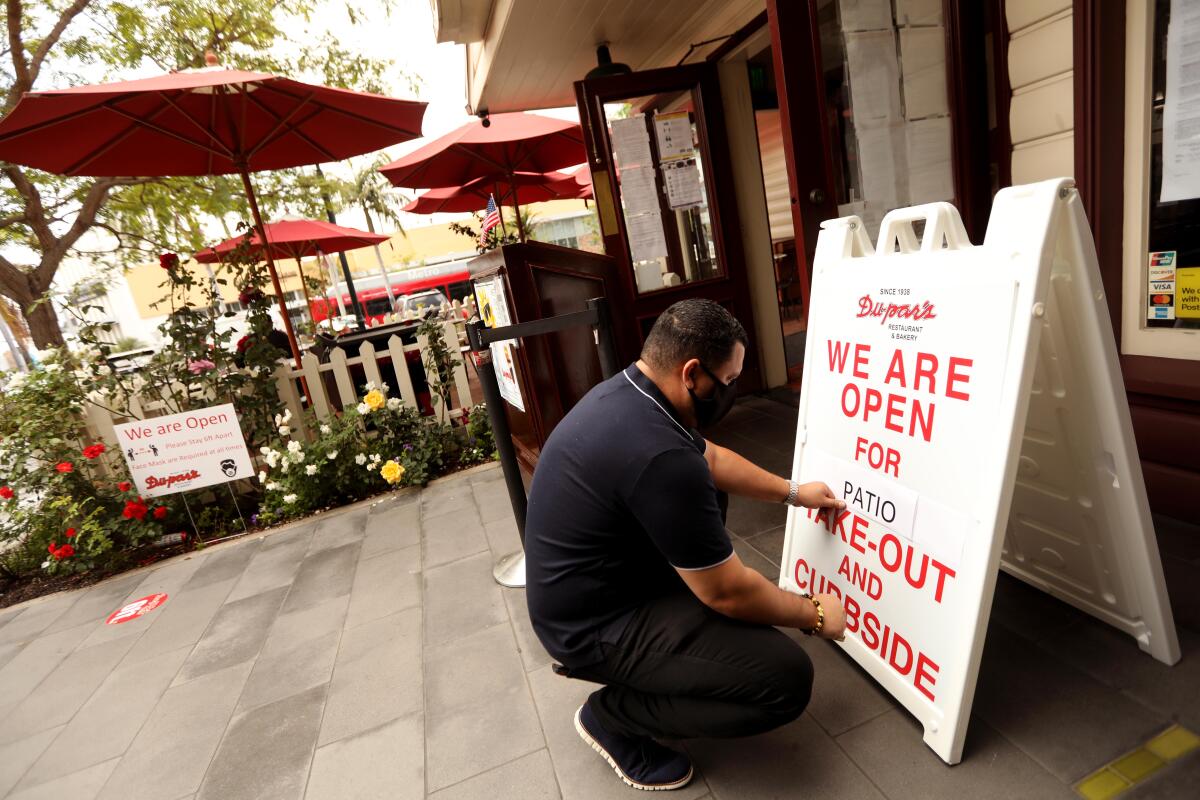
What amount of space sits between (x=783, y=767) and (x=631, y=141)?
4089mm

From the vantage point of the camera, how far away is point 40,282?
7.21 metres

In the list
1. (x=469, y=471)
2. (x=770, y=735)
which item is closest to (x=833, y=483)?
(x=770, y=735)

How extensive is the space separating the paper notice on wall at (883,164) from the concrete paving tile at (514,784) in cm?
280

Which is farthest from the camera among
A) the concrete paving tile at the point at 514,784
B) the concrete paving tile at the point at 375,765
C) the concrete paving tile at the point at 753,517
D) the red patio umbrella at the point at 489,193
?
the red patio umbrella at the point at 489,193

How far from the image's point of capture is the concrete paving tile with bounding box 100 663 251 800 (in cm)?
205

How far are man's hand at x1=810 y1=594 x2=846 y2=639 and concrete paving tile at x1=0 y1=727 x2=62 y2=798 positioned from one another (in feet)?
9.66

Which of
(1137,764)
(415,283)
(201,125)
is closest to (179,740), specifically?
(1137,764)

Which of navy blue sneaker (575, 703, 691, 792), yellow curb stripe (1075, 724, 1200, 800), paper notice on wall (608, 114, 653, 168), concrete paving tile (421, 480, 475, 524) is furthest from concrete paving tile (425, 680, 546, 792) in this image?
paper notice on wall (608, 114, 653, 168)

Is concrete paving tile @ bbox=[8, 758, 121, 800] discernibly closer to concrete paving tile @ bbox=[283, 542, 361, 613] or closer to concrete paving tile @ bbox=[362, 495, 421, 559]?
concrete paving tile @ bbox=[283, 542, 361, 613]

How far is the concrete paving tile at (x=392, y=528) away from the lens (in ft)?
11.8

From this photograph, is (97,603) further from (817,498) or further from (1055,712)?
(1055,712)

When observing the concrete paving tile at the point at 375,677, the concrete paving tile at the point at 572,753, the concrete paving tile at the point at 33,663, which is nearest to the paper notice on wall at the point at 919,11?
the concrete paving tile at the point at 572,753

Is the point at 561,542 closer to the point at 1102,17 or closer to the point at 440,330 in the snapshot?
the point at 1102,17

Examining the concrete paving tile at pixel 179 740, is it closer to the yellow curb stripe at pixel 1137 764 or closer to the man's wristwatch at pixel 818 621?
the man's wristwatch at pixel 818 621
